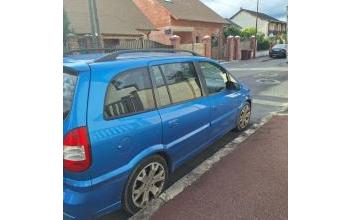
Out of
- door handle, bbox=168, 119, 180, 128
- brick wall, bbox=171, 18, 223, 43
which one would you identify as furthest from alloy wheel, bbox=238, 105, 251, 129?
brick wall, bbox=171, 18, 223, 43

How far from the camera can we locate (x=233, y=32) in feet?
109

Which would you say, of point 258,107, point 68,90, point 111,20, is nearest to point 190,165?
point 68,90

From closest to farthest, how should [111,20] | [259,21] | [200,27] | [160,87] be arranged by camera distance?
[160,87] < [111,20] < [200,27] < [259,21]

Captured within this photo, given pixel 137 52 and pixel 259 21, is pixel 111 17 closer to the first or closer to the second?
pixel 137 52

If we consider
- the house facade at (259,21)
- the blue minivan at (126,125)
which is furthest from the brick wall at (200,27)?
the blue minivan at (126,125)

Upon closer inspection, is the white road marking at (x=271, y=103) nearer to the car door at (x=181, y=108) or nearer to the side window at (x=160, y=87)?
the car door at (x=181, y=108)

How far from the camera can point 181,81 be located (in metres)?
3.54

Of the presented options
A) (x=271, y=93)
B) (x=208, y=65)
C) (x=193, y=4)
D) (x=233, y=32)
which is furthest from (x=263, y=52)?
(x=208, y=65)

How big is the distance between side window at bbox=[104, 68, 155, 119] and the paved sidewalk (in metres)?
1.00

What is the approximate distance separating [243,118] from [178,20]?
72.6 ft

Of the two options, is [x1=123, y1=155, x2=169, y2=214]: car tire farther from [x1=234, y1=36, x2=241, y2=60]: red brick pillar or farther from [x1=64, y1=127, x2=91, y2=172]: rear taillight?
[x1=234, y1=36, x2=241, y2=60]: red brick pillar

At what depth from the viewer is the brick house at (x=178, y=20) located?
25.6 m

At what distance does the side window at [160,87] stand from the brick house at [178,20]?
21.0 metres

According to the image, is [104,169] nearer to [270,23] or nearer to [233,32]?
[233,32]
